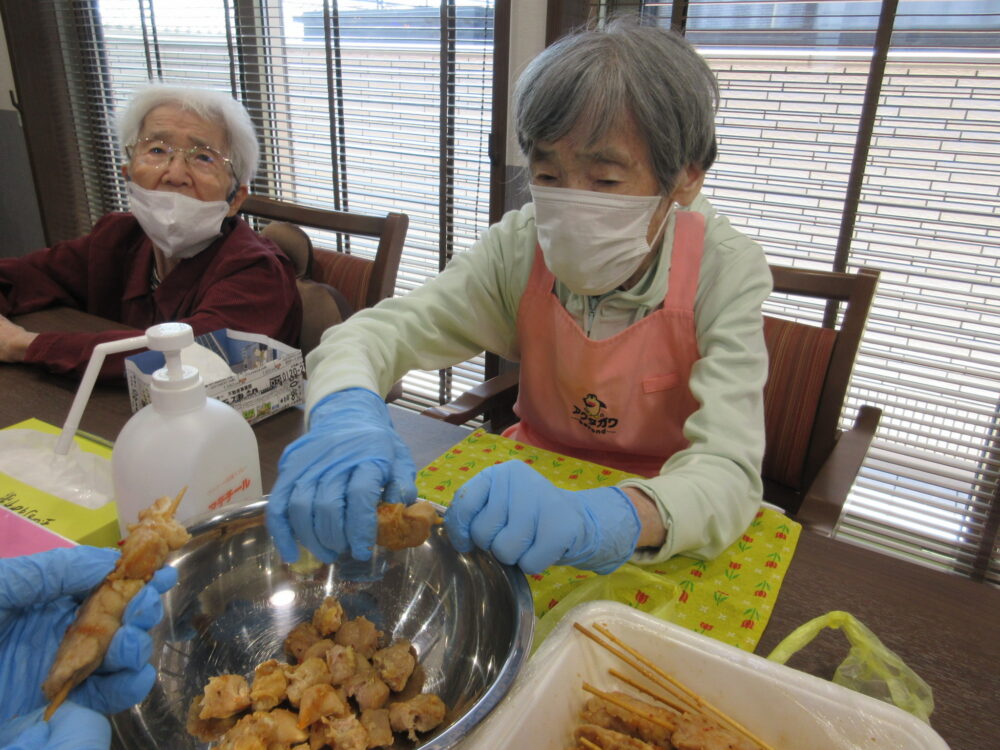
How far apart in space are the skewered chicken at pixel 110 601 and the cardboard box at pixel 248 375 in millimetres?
540

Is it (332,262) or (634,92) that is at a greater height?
(634,92)

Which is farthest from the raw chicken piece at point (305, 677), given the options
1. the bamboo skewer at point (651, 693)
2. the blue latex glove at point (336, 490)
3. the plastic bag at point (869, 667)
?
the plastic bag at point (869, 667)

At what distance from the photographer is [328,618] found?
857 mm

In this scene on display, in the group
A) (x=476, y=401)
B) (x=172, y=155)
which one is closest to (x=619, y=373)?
(x=476, y=401)

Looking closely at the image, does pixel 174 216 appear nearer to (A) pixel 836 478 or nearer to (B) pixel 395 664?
(B) pixel 395 664

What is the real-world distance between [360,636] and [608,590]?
0.34 meters

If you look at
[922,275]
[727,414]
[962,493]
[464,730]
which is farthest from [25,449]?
[962,493]

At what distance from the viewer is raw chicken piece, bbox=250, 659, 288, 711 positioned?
2.47 feet

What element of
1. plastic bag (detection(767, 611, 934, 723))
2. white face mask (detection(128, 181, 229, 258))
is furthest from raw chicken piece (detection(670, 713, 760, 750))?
white face mask (detection(128, 181, 229, 258))

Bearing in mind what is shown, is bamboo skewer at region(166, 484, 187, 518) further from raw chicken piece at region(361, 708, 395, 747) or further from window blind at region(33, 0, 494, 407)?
window blind at region(33, 0, 494, 407)

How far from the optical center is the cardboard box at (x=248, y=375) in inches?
50.3

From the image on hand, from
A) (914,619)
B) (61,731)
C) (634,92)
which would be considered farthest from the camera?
(634,92)

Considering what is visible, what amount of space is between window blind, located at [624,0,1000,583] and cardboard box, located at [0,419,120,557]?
2.26 meters

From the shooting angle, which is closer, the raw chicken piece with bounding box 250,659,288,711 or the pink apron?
the raw chicken piece with bounding box 250,659,288,711
